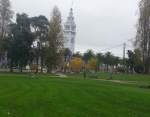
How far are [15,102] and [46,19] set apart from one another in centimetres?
7058

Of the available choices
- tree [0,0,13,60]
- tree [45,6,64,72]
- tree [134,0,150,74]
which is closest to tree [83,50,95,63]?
tree [45,6,64,72]

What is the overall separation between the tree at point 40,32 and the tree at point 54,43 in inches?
100

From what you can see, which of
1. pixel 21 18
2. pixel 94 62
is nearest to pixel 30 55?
pixel 21 18

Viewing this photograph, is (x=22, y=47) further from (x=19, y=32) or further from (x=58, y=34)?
(x=58, y=34)

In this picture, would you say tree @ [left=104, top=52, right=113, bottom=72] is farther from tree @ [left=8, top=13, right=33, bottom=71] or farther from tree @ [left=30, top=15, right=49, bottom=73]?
tree @ [left=8, top=13, right=33, bottom=71]

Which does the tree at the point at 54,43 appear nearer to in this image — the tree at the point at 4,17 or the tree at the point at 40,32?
the tree at the point at 40,32

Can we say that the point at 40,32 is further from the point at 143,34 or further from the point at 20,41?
the point at 143,34

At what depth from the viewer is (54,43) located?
8012 cm

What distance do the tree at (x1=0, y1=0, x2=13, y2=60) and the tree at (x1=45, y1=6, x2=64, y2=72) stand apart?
11.9 m

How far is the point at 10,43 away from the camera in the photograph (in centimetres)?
7062

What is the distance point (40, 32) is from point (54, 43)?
5.89 metres

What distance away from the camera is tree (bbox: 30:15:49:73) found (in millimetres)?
82562

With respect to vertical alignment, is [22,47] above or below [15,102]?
above

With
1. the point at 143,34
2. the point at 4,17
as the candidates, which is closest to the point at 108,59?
the point at 143,34
